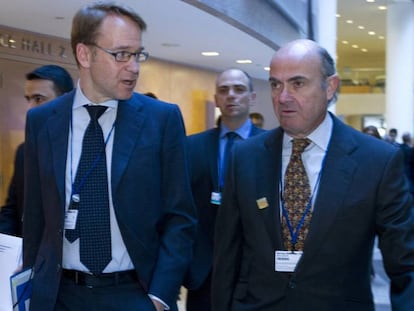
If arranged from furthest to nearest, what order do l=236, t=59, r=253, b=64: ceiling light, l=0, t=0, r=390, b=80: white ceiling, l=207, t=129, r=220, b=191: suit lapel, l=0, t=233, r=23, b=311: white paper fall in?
l=236, t=59, r=253, b=64: ceiling light
l=0, t=0, r=390, b=80: white ceiling
l=207, t=129, r=220, b=191: suit lapel
l=0, t=233, r=23, b=311: white paper

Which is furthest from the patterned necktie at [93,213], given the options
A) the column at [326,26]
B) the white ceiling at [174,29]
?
the column at [326,26]

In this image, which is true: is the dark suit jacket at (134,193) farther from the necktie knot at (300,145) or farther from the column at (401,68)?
the column at (401,68)

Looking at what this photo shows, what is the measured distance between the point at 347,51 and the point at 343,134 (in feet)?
129

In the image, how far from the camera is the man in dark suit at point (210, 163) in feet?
14.2

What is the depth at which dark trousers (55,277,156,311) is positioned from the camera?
2619 millimetres

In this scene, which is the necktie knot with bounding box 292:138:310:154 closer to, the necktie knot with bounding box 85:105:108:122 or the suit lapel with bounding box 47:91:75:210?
the necktie knot with bounding box 85:105:108:122

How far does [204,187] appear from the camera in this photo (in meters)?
4.43

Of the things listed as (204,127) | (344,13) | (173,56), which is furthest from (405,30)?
(173,56)

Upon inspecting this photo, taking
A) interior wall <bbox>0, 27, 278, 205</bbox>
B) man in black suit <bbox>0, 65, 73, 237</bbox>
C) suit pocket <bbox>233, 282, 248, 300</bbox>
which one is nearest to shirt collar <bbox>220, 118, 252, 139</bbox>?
man in black suit <bbox>0, 65, 73, 237</bbox>

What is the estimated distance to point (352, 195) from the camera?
2504 mm

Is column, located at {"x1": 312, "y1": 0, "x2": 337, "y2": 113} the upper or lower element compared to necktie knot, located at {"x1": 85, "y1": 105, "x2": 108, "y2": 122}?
upper

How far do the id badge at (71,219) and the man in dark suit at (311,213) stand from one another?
1.92 feet

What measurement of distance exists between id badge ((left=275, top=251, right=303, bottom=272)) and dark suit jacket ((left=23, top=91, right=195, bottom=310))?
422mm

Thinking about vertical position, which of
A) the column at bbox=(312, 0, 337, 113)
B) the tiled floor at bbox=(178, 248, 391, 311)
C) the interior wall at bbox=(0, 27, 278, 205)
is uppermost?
the column at bbox=(312, 0, 337, 113)
